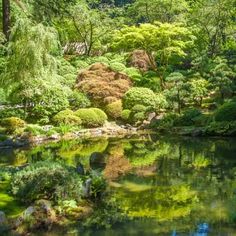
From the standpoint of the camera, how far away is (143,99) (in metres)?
27.0

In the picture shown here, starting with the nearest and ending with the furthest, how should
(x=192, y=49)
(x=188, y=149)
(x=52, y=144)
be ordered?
(x=188, y=149) → (x=52, y=144) → (x=192, y=49)

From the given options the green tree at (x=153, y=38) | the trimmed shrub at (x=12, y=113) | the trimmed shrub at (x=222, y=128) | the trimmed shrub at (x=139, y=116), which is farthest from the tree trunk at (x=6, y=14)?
the trimmed shrub at (x=222, y=128)

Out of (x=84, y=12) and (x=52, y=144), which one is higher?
(x=84, y=12)

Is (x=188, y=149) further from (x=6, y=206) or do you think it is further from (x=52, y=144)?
(x=6, y=206)

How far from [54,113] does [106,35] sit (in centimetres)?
2032

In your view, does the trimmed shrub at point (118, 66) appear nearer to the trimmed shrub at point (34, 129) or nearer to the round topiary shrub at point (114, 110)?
the round topiary shrub at point (114, 110)

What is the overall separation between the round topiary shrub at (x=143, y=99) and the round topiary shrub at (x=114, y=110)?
0.59 metres

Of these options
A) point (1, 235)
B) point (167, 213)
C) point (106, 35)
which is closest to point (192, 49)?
point (106, 35)

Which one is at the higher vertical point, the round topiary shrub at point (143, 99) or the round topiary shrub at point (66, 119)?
the round topiary shrub at point (143, 99)

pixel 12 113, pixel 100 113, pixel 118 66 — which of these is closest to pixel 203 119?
pixel 100 113

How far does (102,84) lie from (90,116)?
3661 mm

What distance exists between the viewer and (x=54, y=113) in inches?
1006

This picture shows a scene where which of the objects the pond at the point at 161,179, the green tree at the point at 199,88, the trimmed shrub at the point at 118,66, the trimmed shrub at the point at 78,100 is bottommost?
the pond at the point at 161,179

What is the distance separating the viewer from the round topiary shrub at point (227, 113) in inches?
930
